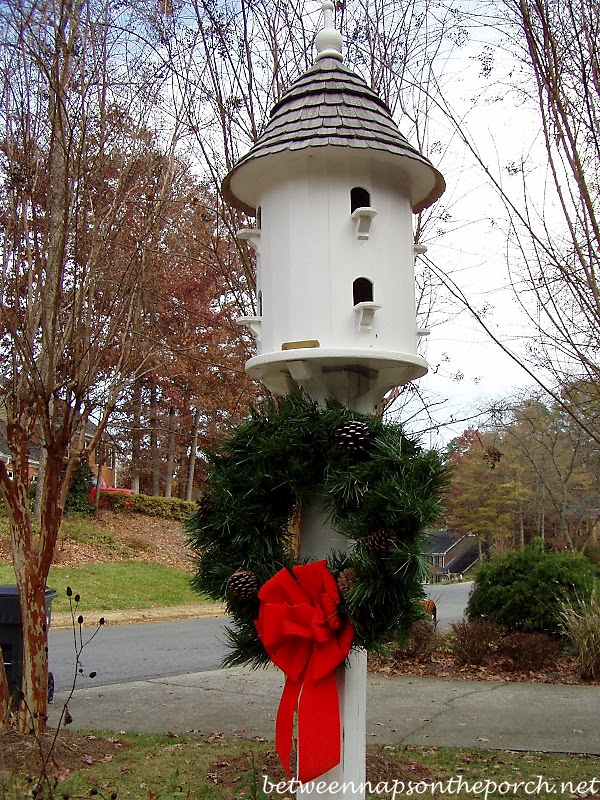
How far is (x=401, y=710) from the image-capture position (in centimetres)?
672

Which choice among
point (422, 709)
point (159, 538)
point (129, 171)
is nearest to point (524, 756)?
point (422, 709)

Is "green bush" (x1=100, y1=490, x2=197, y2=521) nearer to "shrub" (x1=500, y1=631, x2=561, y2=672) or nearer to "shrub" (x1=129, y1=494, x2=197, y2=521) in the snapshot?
"shrub" (x1=129, y1=494, x2=197, y2=521)

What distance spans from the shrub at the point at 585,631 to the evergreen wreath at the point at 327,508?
6248mm

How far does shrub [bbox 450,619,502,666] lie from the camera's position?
8.78m

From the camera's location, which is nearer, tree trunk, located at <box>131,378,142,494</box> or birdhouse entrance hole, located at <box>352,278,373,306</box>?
birdhouse entrance hole, located at <box>352,278,373,306</box>

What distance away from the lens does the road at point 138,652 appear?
866cm

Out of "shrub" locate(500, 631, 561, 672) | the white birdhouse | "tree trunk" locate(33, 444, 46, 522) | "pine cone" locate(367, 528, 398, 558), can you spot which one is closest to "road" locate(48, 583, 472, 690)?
"shrub" locate(500, 631, 561, 672)

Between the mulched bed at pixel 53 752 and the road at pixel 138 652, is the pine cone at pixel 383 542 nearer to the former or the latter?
the mulched bed at pixel 53 752

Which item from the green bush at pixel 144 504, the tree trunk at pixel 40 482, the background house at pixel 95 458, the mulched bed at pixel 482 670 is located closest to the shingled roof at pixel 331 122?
the tree trunk at pixel 40 482

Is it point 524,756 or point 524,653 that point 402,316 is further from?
point 524,653

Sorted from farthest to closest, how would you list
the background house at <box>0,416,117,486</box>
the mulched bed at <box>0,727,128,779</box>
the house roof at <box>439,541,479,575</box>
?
the house roof at <box>439,541,479,575</box>
the background house at <box>0,416,117,486</box>
the mulched bed at <box>0,727,128,779</box>

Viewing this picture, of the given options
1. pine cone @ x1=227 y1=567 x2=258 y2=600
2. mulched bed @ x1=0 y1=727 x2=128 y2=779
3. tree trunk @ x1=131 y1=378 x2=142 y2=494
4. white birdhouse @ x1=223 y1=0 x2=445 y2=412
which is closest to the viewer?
pine cone @ x1=227 y1=567 x2=258 y2=600

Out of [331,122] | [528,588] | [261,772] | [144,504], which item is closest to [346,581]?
[331,122]

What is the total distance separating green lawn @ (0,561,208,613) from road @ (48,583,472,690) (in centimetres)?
145
